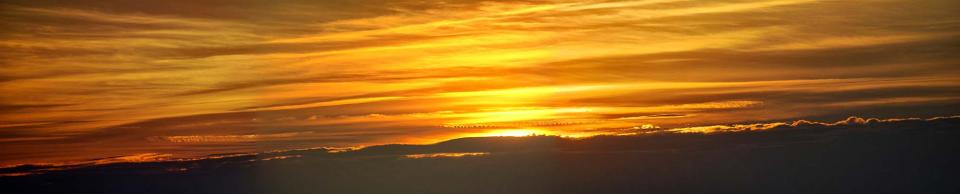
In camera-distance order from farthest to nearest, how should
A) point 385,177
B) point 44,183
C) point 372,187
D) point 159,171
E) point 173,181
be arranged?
point 372,187, point 385,177, point 173,181, point 159,171, point 44,183

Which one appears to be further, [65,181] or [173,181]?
[173,181]

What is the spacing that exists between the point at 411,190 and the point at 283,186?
15.7 metres

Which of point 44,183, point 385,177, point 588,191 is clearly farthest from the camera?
point 588,191

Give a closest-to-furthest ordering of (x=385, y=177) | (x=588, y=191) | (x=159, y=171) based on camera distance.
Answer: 1. (x=159, y=171)
2. (x=385, y=177)
3. (x=588, y=191)

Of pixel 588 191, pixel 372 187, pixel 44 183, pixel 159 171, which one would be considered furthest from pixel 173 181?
pixel 588 191

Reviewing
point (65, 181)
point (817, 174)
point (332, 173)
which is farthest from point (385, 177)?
point (817, 174)

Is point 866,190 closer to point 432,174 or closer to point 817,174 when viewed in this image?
point 817,174

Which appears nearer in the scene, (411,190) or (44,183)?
(44,183)

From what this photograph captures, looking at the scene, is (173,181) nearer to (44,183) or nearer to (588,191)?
(44,183)

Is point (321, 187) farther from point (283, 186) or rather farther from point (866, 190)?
point (866, 190)

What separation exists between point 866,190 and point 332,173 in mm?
47832

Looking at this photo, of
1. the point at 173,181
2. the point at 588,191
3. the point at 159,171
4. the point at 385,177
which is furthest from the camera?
the point at 588,191

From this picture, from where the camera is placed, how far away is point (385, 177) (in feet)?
304

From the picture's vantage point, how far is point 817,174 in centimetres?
11100
